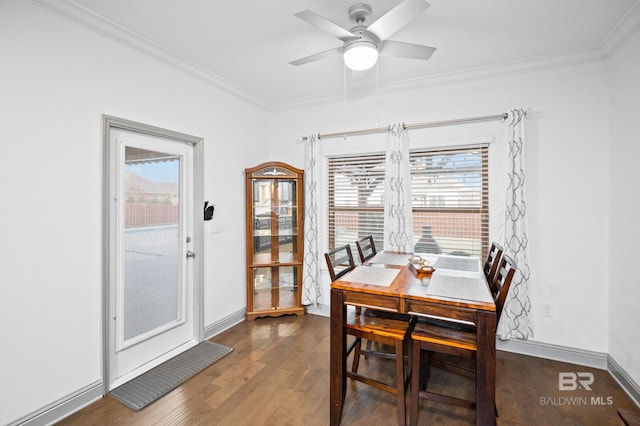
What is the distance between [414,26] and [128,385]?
3.57 meters

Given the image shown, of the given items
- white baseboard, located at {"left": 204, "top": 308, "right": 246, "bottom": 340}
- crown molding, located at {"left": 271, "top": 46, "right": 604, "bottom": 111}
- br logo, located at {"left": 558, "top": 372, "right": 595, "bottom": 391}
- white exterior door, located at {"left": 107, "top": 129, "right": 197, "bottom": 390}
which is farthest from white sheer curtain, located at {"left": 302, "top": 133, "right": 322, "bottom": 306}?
br logo, located at {"left": 558, "top": 372, "right": 595, "bottom": 391}

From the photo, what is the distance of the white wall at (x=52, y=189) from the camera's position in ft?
5.69

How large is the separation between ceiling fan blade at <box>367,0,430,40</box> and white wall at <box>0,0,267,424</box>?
1968mm

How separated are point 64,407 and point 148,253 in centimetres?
116

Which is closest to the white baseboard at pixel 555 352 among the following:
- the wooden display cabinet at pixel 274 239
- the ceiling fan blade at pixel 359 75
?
the wooden display cabinet at pixel 274 239

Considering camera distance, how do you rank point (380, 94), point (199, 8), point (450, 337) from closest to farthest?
point (450, 337)
point (199, 8)
point (380, 94)

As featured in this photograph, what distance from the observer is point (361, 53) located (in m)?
1.94

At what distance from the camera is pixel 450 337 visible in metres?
1.72

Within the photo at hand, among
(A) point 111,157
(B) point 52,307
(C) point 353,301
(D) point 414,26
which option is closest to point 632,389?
(C) point 353,301

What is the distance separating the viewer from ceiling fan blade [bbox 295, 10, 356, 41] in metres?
1.71

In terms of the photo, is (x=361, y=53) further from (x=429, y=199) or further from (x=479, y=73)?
(x=429, y=199)

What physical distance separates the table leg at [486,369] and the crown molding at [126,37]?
313 cm

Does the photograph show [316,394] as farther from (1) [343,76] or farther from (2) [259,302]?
(1) [343,76]

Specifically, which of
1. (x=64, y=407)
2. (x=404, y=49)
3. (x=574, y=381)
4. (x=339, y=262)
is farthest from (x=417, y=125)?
(x=64, y=407)
